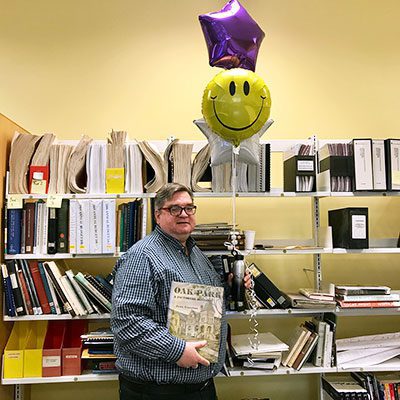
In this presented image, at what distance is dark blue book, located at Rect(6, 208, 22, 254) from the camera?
2287mm

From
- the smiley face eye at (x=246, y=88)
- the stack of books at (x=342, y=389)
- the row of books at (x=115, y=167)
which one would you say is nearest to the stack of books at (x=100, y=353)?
the row of books at (x=115, y=167)

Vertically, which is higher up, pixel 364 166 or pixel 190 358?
pixel 364 166

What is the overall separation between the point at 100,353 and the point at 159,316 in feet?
2.12

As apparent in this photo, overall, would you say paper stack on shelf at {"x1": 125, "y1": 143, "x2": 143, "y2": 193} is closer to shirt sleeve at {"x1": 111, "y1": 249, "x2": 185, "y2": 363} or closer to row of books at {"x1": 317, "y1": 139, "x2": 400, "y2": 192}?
shirt sleeve at {"x1": 111, "y1": 249, "x2": 185, "y2": 363}

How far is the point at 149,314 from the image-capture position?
1812mm

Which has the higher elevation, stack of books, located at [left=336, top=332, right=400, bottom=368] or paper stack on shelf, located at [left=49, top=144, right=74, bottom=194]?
paper stack on shelf, located at [left=49, top=144, right=74, bottom=194]

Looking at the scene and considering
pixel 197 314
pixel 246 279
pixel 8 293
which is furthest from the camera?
pixel 8 293

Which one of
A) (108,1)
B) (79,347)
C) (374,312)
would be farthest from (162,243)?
(108,1)

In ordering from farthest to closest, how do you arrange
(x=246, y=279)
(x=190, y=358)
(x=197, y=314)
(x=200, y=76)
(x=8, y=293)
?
(x=200, y=76), (x=8, y=293), (x=246, y=279), (x=197, y=314), (x=190, y=358)

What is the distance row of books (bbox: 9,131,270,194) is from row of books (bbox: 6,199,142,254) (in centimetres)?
11

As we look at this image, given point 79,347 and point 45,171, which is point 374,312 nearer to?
point 79,347

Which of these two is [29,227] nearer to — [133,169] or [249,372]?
[133,169]

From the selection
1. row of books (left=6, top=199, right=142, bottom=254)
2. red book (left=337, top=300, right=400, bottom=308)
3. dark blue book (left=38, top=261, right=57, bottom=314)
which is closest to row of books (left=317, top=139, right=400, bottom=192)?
red book (left=337, top=300, right=400, bottom=308)

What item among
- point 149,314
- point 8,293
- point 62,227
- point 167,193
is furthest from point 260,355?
point 8,293
